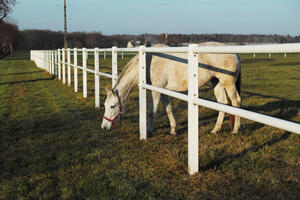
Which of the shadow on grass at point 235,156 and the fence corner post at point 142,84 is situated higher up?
the fence corner post at point 142,84

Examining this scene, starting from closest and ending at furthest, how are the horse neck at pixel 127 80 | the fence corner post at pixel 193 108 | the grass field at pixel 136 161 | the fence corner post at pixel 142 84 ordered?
the grass field at pixel 136 161 < the fence corner post at pixel 193 108 < the fence corner post at pixel 142 84 < the horse neck at pixel 127 80

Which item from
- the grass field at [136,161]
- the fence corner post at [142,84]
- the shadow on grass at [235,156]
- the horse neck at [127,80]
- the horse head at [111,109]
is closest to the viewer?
the grass field at [136,161]

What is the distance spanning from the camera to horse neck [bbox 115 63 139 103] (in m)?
5.15

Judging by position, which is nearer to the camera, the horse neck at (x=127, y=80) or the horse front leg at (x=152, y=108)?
the horse front leg at (x=152, y=108)

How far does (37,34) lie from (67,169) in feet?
382

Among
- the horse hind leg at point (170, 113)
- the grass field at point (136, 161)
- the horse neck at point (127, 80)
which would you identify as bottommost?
the grass field at point (136, 161)

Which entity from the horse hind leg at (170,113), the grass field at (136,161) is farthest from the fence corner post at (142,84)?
the horse hind leg at (170,113)

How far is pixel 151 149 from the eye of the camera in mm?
4332

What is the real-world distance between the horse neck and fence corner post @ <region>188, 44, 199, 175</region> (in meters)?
2.03

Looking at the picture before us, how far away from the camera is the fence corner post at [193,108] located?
10.5 feet

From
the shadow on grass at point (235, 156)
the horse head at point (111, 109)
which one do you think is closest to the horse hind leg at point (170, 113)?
the horse head at point (111, 109)

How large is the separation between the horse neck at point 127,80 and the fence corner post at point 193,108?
2034mm

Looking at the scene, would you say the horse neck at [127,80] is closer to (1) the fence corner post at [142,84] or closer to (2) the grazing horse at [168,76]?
(2) the grazing horse at [168,76]

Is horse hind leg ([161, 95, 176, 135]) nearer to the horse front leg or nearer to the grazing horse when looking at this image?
the grazing horse
